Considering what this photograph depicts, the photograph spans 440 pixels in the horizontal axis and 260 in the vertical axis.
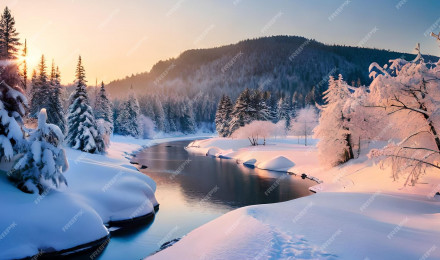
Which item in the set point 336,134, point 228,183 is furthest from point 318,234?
point 336,134

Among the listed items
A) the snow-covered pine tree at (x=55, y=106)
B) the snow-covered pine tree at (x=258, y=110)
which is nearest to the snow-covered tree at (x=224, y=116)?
the snow-covered pine tree at (x=258, y=110)

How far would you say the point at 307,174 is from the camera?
37.9 metres

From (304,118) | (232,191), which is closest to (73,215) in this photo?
(232,191)

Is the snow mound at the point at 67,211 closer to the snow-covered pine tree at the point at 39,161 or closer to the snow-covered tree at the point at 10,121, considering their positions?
the snow-covered pine tree at the point at 39,161

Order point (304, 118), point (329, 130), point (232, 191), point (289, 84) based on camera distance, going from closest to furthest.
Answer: point (232, 191)
point (329, 130)
point (304, 118)
point (289, 84)

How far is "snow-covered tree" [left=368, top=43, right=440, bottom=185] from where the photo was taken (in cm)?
1364

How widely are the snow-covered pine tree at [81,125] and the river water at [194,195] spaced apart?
8.19m

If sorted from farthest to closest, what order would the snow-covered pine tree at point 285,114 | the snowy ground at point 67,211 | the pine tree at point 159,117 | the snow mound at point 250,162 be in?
the pine tree at point 159,117 < the snow-covered pine tree at point 285,114 < the snow mound at point 250,162 < the snowy ground at point 67,211

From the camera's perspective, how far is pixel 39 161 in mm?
15273

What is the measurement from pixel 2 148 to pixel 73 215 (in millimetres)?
5244

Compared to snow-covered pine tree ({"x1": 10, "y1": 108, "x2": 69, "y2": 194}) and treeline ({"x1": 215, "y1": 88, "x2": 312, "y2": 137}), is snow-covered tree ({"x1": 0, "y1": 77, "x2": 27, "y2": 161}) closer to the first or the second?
snow-covered pine tree ({"x1": 10, "y1": 108, "x2": 69, "y2": 194})

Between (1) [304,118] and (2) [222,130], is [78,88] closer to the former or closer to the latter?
(2) [222,130]

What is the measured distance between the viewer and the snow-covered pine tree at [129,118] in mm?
82062

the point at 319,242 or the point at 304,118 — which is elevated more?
the point at 304,118
